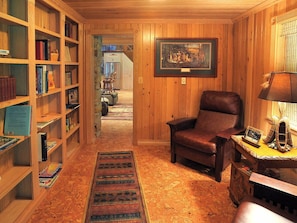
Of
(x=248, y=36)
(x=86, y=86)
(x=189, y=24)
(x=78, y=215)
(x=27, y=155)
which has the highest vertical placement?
(x=189, y=24)

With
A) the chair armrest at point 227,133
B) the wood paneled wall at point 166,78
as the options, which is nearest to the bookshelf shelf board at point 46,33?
the wood paneled wall at point 166,78

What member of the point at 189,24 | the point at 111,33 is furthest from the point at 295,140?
the point at 111,33

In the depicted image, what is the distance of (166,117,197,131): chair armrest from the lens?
3.90 metres

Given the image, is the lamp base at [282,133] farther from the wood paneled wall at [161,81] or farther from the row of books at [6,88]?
the row of books at [6,88]

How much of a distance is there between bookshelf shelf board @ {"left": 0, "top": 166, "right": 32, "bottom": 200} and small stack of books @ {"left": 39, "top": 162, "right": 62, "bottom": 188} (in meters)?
0.48

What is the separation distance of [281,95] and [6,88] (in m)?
2.21

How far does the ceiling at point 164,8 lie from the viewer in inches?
133

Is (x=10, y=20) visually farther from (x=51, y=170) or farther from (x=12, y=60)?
(x=51, y=170)

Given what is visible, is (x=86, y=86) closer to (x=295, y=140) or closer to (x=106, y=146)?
(x=106, y=146)

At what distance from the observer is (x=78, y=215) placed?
2527 millimetres

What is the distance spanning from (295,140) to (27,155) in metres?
2.60

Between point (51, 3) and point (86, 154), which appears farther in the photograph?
point (86, 154)

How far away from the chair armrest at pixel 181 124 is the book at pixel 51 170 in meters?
1.57

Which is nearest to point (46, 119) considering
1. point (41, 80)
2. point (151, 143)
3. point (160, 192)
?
point (41, 80)
